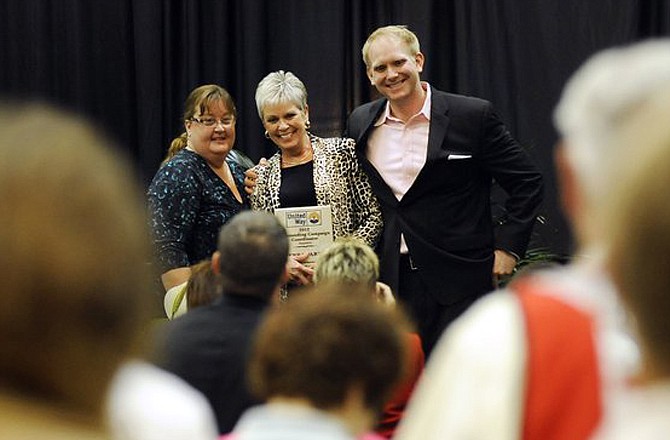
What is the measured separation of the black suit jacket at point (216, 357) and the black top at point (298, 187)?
1716 millimetres

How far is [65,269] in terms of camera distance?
0.78 m

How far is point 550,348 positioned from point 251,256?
166 centimetres

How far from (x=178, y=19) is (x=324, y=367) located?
5.97m

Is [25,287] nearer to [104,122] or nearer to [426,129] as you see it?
[426,129]

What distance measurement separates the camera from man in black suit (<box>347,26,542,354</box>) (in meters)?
4.51

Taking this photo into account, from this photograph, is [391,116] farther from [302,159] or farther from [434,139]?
[302,159]

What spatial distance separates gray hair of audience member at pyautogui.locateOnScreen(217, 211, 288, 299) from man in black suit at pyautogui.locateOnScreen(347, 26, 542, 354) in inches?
60.8

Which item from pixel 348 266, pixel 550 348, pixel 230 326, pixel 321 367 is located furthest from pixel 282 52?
pixel 550 348

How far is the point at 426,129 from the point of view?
455 cm

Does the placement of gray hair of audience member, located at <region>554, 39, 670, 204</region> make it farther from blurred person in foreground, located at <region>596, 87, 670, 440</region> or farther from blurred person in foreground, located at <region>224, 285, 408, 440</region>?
blurred person in foreground, located at <region>224, 285, 408, 440</region>

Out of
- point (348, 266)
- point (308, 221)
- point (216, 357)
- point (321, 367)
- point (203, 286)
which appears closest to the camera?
point (321, 367)

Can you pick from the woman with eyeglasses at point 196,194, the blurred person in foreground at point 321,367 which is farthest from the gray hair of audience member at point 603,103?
the woman with eyeglasses at point 196,194

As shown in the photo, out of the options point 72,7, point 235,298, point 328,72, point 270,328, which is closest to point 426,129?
point 235,298

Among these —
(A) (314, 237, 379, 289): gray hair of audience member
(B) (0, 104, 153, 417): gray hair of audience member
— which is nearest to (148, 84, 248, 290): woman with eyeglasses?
(A) (314, 237, 379, 289): gray hair of audience member
